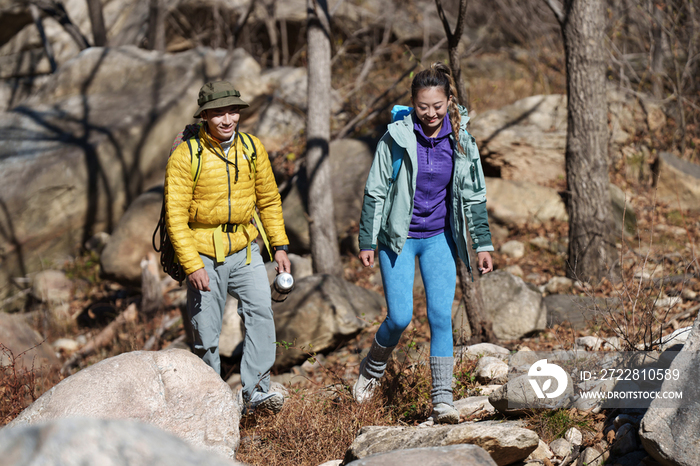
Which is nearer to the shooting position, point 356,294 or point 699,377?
point 699,377

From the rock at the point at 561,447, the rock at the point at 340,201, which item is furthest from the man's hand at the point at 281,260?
the rock at the point at 340,201

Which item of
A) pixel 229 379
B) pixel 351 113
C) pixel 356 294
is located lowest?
pixel 229 379

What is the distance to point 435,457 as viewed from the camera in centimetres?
262

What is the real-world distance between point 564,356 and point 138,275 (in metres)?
5.90

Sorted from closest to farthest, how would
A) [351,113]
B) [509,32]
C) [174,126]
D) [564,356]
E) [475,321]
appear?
1. [564,356]
2. [475,321]
3. [174,126]
4. [351,113]
5. [509,32]

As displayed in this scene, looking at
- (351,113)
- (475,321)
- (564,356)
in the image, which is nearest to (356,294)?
(475,321)

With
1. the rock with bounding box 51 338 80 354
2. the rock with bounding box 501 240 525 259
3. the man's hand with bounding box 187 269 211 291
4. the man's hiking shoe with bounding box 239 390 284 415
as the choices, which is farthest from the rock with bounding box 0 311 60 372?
the rock with bounding box 501 240 525 259

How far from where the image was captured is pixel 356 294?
615 centimetres

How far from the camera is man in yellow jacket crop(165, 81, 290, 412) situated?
360 cm

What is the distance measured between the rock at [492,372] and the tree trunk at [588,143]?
2343 millimetres

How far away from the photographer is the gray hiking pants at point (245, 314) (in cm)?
381

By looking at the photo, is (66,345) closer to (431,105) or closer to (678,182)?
(431,105)

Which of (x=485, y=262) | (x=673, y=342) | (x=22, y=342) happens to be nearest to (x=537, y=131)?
(x=673, y=342)

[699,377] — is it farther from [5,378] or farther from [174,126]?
[174,126]
